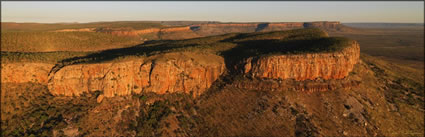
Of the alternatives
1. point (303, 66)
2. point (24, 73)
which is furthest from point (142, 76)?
point (303, 66)

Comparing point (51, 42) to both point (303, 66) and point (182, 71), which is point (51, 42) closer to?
point (182, 71)

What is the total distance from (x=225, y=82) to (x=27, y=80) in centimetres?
3963

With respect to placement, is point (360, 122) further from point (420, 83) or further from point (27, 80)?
point (27, 80)

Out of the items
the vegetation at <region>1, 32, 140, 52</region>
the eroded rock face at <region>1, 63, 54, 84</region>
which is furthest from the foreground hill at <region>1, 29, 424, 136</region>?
the vegetation at <region>1, 32, 140, 52</region>

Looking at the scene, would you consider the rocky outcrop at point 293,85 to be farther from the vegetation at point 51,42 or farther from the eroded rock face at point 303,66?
the vegetation at point 51,42

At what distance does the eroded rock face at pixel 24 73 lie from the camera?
4841cm

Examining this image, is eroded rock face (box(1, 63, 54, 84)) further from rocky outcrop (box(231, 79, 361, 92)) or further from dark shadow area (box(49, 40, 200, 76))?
rocky outcrop (box(231, 79, 361, 92))

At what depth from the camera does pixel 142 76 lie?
171 feet

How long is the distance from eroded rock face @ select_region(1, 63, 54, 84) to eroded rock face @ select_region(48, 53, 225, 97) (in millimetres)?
2529

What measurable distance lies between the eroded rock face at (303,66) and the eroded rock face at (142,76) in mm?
11222

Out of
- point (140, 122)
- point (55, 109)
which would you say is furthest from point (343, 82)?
point (55, 109)

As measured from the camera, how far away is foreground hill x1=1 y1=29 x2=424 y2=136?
150 feet

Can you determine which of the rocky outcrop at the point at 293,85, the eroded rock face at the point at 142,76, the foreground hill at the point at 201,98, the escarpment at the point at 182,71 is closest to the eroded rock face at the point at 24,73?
the escarpment at the point at 182,71

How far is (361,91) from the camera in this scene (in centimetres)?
5938
